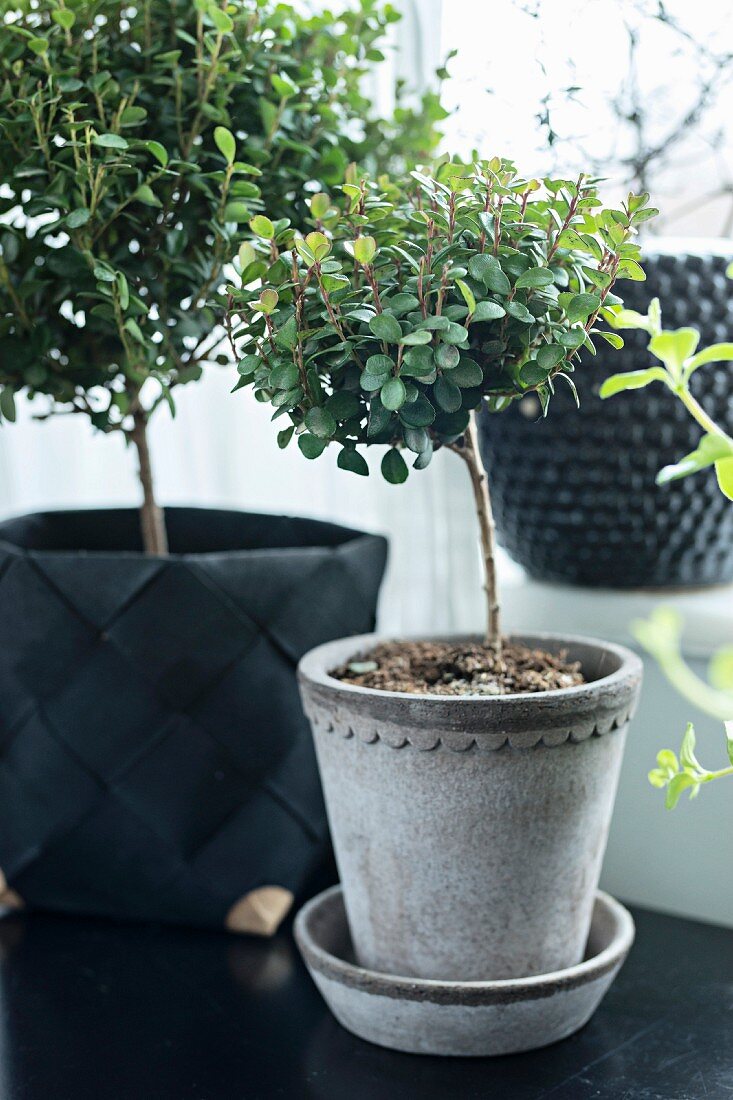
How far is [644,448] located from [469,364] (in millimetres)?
317

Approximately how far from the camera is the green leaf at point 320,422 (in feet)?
1.80

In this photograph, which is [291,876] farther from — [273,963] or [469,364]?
[469,364]

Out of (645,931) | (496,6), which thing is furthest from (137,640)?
(496,6)

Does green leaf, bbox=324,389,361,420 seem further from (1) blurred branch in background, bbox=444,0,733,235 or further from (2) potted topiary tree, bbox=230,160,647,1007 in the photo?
(1) blurred branch in background, bbox=444,0,733,235

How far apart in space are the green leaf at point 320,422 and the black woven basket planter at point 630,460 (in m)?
0.27

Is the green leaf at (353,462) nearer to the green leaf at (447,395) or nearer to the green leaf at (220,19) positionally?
the green leaf at (447,395)

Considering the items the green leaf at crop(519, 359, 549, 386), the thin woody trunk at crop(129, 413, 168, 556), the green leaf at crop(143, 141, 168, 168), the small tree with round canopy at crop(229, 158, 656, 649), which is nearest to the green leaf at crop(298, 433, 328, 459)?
the small tree with round canopy at crop(229, 158, 656, 649)

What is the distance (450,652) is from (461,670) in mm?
31

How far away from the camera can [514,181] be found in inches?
22.5

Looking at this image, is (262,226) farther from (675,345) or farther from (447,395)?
(675,345)

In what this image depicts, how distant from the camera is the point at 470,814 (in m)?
0.62

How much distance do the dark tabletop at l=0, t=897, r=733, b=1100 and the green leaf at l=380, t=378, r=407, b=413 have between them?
0.39m

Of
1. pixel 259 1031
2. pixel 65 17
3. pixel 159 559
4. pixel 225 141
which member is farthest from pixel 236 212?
pixel 259 1031

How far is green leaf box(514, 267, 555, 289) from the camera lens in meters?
0.54
